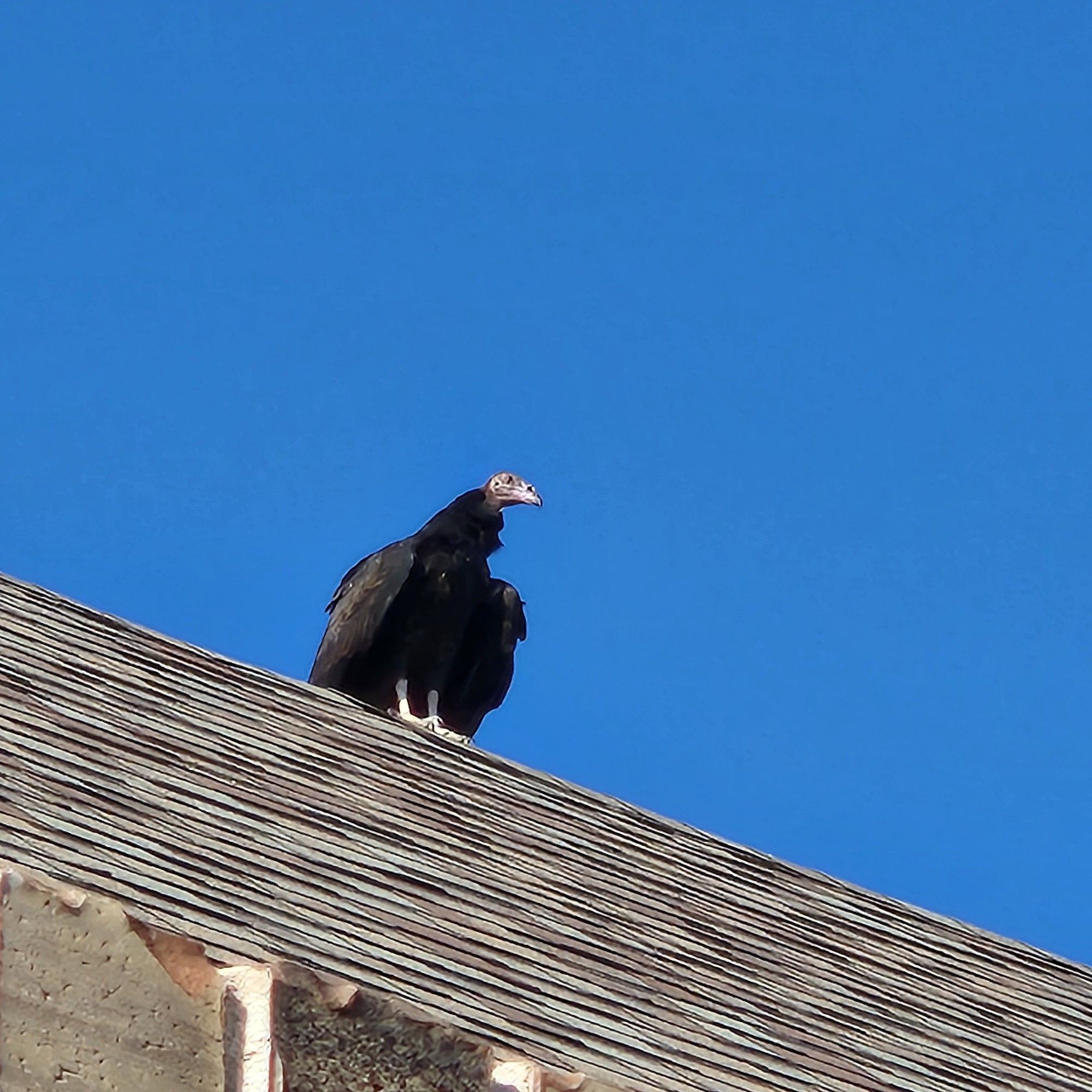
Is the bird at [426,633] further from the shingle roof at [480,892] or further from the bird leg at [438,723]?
the shingle roof at [480,892]

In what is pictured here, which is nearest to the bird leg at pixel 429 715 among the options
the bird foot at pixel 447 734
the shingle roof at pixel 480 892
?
the bird foot at pixel 447 734

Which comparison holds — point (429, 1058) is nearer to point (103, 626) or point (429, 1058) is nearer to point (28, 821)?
point (28, 821)

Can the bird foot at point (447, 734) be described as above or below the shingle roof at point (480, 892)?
above

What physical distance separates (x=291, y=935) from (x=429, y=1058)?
0.50 meters

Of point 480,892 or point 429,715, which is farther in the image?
point 429,715

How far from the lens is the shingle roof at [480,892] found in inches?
211

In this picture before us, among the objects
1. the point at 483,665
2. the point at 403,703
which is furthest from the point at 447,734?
the point at 483,665

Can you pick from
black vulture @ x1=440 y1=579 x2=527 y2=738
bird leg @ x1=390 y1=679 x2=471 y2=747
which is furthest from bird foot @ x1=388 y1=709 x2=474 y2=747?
black vulture @ x1=440 y1=579 x2=527 y2=738

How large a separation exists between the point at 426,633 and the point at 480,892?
299 centimetres

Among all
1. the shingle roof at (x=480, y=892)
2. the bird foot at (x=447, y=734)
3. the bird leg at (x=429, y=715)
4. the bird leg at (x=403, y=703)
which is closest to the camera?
the shingle roof at (x=480, y=892)

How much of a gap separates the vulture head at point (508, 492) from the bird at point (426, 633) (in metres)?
0.37

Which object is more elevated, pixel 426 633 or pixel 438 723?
pixel 426 633

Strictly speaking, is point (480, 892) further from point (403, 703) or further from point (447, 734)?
point (403, 703)

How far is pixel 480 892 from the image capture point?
645 centimetres
